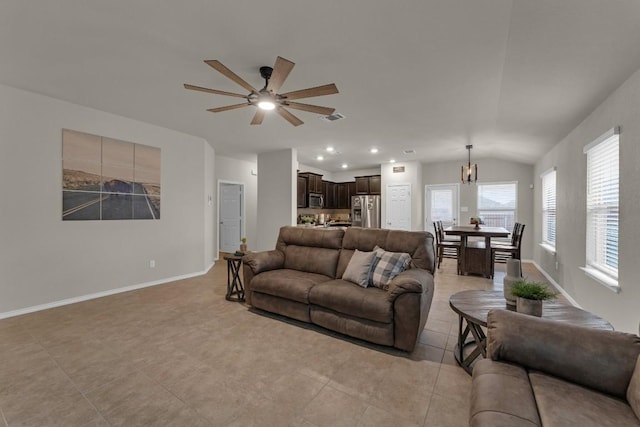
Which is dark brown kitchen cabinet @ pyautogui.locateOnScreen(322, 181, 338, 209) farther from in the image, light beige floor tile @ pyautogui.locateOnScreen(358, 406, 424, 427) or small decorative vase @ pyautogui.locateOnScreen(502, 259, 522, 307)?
light beige floor tile @ pyautogui.locateOnScreen(358, 406, 424, 427)

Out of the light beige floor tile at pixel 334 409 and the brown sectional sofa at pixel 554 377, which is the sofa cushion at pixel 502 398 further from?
the light beige floor tile at pixel 334 409

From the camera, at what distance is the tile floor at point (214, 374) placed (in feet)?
5.65

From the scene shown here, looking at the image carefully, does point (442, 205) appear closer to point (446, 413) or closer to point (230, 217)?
point (230, 217)

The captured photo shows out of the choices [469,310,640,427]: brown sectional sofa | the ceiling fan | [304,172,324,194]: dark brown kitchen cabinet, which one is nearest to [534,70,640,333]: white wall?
[469,310,640,427]: brown sectional sofa

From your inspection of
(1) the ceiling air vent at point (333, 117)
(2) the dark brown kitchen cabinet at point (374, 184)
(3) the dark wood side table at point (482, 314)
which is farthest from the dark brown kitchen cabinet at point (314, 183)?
(3) the dark wood side table at point (482, 314)

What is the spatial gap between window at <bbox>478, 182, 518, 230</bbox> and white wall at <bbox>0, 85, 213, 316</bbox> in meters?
7.05

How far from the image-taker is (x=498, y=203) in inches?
280

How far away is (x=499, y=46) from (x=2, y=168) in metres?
5.21

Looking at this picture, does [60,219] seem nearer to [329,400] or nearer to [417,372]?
[329,400]

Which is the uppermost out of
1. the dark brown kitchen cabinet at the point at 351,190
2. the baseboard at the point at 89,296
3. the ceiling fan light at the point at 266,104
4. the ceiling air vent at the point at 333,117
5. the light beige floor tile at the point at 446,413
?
the ceiling air vent at the point at 333,117

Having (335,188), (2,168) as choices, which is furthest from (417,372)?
(335,188)

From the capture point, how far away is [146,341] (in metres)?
2.65

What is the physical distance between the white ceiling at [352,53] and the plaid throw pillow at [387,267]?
1850 millimetres

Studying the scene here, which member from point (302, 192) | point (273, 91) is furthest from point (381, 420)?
point (302, 192)
